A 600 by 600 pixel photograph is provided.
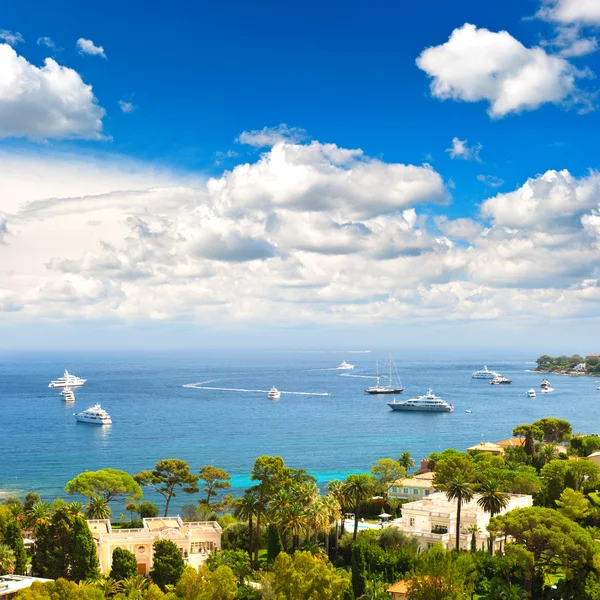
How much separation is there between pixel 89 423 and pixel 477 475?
9370 cm

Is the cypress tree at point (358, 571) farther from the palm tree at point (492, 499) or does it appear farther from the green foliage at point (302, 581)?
the palm tree at point (492, 499)

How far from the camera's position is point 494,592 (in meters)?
40.2

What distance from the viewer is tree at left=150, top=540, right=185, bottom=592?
41.6 m

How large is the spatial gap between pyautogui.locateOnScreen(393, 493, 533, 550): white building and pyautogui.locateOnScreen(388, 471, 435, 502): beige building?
439 inches

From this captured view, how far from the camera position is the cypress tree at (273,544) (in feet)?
154

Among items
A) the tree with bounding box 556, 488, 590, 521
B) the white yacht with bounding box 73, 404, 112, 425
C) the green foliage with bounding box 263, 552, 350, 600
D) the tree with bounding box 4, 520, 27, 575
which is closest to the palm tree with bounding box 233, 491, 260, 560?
the green foliage with bounding box 263, 552, 350, 600

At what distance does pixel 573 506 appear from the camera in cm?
5194

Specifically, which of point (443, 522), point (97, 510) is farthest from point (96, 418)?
point (443, 522)

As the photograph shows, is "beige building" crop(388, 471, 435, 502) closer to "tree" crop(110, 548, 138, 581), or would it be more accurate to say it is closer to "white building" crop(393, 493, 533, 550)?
"white building" crop(393, 493, 533, 550)

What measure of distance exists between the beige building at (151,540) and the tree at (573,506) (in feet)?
80.1

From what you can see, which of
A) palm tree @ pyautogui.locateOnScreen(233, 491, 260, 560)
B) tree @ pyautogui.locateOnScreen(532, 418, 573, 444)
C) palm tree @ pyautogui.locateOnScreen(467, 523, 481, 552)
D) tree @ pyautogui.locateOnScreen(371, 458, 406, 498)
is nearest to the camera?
palm tree @ pyautogui.locateOnScreen(467, 523, 481, 552)

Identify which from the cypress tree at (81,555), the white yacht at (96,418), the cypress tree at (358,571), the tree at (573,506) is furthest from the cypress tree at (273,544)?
the white yacht at (96,418)

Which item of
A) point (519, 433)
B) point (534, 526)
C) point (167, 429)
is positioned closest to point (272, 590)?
point (534, 526)

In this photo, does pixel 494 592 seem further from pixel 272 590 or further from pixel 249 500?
pixel 249 500
